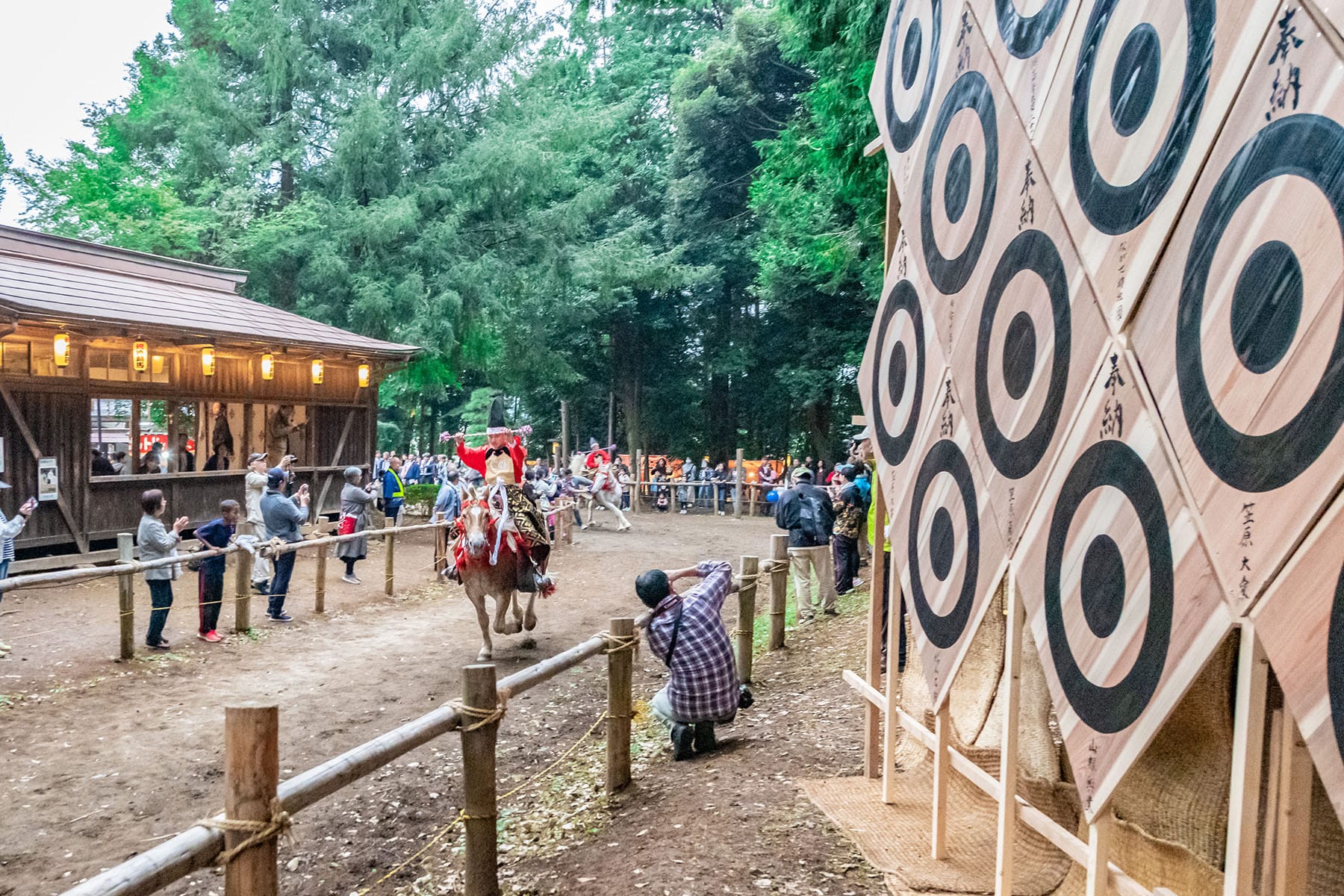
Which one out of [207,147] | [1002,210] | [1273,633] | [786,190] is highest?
[207,147]

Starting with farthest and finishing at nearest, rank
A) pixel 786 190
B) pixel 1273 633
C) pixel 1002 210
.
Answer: pixel 786 190
pixel 1002 210
pixel 1273 633

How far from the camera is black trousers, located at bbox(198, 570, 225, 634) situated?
8859 mm

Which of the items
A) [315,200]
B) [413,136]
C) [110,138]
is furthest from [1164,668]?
[110,138]

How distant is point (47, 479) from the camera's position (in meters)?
11.6

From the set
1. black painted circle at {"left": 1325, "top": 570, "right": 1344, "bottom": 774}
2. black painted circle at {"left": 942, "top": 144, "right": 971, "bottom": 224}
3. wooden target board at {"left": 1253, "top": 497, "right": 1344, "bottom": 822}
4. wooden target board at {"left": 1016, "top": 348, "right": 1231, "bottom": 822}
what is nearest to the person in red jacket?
black painted circle at {"left": 942, "top": 144, "right": 971, "bottom": 224}

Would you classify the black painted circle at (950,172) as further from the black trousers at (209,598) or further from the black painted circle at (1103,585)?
the black trousers at (209,598)

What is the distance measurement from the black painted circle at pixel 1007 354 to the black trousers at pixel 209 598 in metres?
7.99

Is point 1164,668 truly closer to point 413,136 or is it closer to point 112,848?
point 112,848

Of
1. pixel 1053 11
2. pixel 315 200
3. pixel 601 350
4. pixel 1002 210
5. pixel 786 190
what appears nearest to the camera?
pixel 1053 11

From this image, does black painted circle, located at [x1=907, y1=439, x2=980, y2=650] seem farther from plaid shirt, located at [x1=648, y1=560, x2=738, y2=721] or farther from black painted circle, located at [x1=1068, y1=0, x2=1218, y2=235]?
plaid shirt, located at [x1=648, y1=560, x2=738, y2=721]

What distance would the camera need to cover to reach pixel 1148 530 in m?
2.42

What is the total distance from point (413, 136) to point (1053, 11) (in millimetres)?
20765

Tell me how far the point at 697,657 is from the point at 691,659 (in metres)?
0.04

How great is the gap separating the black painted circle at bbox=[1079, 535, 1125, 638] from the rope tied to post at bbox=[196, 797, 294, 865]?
2.49m
